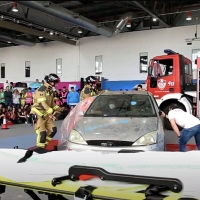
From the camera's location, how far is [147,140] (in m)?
4.01

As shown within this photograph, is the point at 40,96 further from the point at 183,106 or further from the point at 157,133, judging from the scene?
the point at 183,106

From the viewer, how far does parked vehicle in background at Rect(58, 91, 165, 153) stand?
398cm

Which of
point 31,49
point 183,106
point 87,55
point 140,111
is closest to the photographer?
point 140,111

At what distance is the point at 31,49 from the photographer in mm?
20469

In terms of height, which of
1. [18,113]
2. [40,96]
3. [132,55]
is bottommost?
[18,113]

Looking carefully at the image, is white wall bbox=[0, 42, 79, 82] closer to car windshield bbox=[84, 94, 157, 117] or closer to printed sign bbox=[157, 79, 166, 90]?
printed sign bbox=[157, 79, 166, 90]

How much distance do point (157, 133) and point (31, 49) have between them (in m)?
17.9

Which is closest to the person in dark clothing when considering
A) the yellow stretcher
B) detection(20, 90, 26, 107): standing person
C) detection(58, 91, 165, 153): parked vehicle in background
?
detection(20, 90, 26, 107): standing person

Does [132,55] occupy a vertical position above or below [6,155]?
above

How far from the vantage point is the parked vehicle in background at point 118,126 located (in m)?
3.98

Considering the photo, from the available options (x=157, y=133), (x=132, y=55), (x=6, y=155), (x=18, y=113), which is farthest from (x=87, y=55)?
(x=6, y=155)

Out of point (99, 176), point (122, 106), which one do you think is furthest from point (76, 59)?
point (99, 176)

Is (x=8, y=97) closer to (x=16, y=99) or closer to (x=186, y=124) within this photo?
(x=16, y=99)

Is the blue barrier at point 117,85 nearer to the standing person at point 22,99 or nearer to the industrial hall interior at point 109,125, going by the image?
the industrial hall interior at point 109,125
